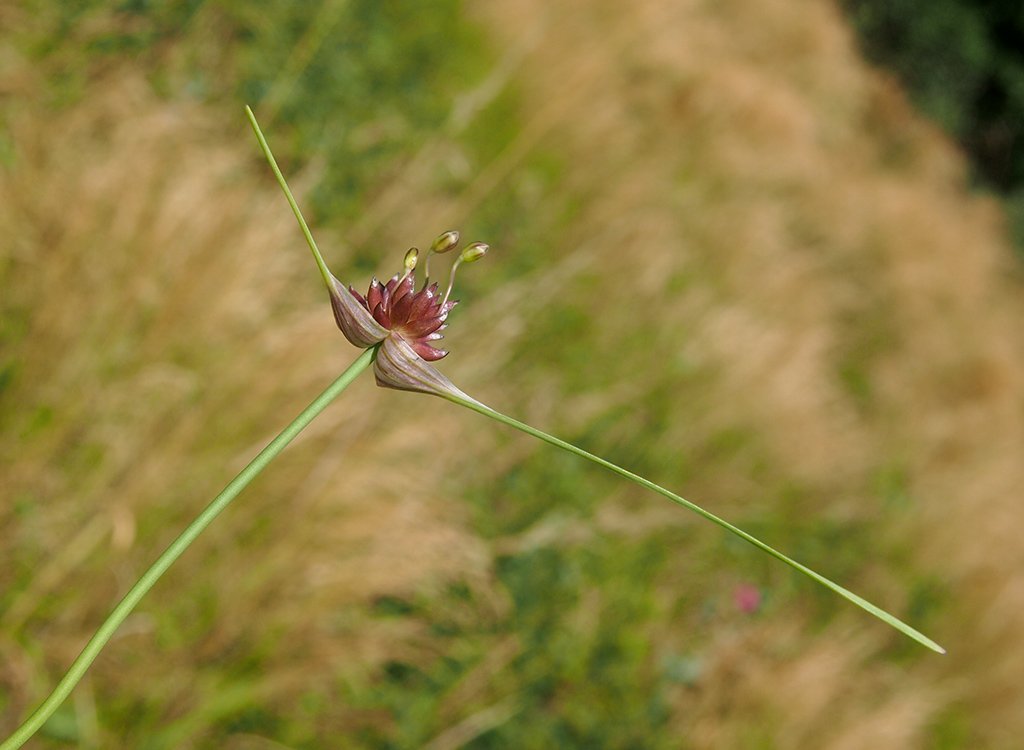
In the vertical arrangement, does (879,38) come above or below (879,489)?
above

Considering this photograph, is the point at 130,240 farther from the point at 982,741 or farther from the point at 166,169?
the point at 982,741

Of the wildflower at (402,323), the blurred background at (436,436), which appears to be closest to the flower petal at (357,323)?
the wildflower at (402,323)

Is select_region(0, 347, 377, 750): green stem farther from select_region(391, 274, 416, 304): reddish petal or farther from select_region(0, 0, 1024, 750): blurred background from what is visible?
select_region(0, 0, 1024, 750): blurred background

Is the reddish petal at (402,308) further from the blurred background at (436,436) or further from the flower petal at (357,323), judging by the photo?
the blurred background at (436,436)

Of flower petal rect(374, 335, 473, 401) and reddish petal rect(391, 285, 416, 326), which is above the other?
reddish petal rect(391, 285, 416, 326)

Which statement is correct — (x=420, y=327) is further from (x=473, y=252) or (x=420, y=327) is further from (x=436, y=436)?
(x=436, y=436)

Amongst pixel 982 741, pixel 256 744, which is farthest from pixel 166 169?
pixel 982 741

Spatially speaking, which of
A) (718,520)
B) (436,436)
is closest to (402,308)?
(718,520)

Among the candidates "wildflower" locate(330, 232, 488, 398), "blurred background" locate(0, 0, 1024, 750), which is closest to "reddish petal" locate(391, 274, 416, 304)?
"wildflower" locate(330, 232, 488, 398)
